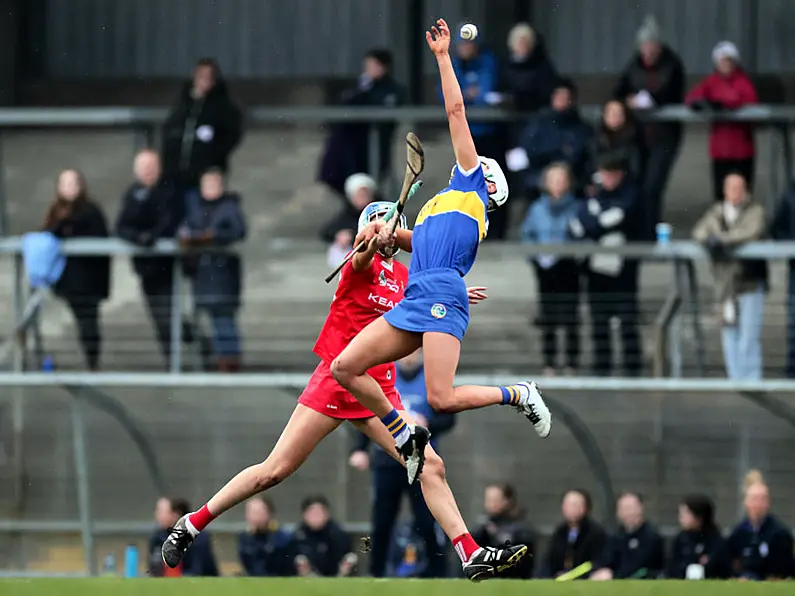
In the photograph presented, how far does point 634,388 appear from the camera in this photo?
1484 cm

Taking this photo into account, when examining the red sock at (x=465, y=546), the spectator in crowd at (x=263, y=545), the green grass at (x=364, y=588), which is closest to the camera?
the green grass at (x=364, y=588)

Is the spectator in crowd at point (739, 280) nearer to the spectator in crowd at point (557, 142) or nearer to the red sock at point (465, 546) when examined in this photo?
the spectator in crowd at point (557, 142)

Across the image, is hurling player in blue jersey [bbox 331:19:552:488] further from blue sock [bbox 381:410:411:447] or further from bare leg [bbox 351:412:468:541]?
bare leg [bbox 351:412:468:541]

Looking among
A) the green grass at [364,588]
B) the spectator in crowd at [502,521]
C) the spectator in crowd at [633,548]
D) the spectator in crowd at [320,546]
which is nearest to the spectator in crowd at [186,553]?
the spectator in crowd at [320,546]

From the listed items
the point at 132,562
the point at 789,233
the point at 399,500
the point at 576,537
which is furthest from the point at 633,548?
the point at 132,562

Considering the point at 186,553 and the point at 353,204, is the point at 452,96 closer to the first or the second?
the point at 353,204

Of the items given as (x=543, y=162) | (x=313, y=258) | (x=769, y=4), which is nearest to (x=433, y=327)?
(x=543, y=162)

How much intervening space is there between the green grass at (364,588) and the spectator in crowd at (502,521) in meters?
4.19

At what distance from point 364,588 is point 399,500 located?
4762 mm

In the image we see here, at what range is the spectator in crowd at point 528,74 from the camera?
1642 centimetres

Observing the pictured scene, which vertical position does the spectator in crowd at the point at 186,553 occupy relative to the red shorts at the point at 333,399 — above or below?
below

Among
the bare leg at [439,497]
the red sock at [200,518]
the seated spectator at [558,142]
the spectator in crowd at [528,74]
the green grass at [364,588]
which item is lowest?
the green grass at [364,588]

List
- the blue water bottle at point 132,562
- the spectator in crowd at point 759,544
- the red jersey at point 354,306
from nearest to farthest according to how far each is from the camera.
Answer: the red jersey at point 354,306 → the spectator in crowd at point 759,544 → the blue water bottle at point 132,562

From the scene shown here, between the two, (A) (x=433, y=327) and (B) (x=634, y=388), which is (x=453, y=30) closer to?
(B) (x=634, y=388)
